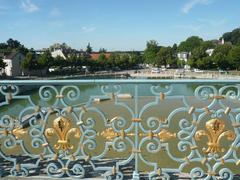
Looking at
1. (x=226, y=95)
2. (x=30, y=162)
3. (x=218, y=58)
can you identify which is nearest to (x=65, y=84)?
(x=30, y=162)

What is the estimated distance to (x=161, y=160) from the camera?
22.0 ft

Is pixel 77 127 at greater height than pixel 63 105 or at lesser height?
lesser

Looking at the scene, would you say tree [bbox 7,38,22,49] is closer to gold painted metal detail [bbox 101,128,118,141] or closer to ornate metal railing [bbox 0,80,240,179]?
ornate metal railing [bbox 0,80,240,179]

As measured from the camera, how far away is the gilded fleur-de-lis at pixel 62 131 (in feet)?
13.4

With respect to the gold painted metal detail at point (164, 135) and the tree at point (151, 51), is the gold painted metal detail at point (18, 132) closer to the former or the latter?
the gold painted metal detail at point (164, 135)

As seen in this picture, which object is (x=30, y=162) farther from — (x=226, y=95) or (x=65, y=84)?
(x=226, y=95)

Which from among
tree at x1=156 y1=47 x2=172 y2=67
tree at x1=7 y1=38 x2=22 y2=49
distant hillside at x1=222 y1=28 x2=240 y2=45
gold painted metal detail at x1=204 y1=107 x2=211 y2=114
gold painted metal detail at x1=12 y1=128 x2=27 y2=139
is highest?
distant hillside at x1=222 y1=28 x2=240 y2=45

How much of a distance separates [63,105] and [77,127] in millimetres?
286

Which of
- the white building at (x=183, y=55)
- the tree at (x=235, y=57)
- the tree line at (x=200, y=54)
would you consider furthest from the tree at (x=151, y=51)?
the tree at (x=235, y=57)

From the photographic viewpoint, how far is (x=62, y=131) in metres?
4.11

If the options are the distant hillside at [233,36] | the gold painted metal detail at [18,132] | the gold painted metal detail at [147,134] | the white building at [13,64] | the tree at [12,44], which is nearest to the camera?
the gold painted metal detail at [147,134]

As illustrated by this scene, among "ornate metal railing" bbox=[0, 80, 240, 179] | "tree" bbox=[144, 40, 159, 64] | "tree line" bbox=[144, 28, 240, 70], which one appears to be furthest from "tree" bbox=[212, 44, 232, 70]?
"ornate metal railing" bbox=[0, 80, 240, 179]

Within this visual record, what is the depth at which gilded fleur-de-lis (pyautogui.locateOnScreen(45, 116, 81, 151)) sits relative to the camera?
4.07 m

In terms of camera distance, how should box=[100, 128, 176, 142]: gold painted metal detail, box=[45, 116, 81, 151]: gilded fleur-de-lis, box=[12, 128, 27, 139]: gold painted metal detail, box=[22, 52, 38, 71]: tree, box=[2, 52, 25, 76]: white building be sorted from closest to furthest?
box=[100, 128, 176, 142]: gold painted metal detail
box=[45, 116, 81, 151]: gilded fleur-de-lis
box=[12, 128, 27, 139]: gold painted metal detail
box=[22, 52, 38, 71]: tree
box=[2, 52, 25, 76]: white building
